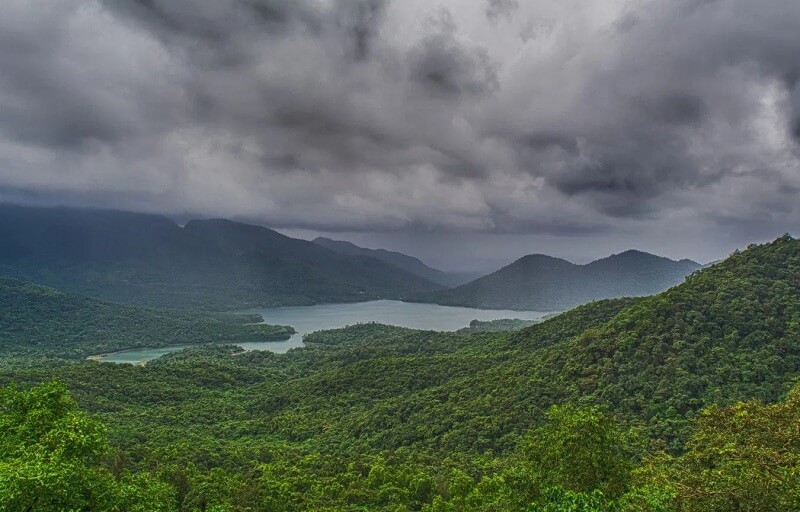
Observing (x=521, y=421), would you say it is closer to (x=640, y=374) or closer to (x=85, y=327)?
(x=640, y=374)

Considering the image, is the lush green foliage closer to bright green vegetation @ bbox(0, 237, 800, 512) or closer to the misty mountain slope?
bright green vegetation @ bbox(0, 237, 800, 512)

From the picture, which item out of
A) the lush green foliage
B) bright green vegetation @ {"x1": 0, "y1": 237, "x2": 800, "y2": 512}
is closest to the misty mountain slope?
bright green vegetation @ {"x1": 0, "y1": 237, "x2": 800, "y2": 512}

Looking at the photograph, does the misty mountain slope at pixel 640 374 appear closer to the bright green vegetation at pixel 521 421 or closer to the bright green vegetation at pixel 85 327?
the bright green vegetation at pixel 521 421

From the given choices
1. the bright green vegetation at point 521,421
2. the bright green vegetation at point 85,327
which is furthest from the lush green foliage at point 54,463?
the bright green vegetation at point 85,327

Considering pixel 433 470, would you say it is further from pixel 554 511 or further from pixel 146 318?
pixel 146 318

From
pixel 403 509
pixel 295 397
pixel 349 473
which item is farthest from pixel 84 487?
pixel 295 397

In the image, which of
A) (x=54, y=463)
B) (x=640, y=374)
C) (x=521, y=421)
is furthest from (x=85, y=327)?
(x=54, y=463)
